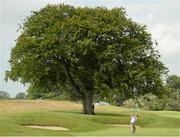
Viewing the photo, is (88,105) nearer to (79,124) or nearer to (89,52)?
(89,52)

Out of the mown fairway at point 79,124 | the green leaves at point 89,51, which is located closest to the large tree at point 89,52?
the green leaves at point 89,51

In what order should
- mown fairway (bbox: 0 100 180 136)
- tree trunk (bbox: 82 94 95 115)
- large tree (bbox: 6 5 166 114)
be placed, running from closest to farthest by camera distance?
mown fairway (bbox: 0 100 180 136), large tree (bbox: 6 5 166 114), tree trunk (bbox: 82 94 95 115)

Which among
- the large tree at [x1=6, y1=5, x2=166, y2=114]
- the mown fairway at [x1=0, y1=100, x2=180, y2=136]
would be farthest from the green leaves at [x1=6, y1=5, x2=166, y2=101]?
the mown fairway at [x1=0, y1=100, x2=180, y2=136]

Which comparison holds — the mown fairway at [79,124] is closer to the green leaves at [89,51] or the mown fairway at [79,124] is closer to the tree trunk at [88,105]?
the green leaves at [89,51]

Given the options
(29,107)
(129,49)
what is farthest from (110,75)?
(29,107)

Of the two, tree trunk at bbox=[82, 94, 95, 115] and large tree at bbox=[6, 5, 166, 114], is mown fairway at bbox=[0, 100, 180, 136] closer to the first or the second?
large tree at bbox=[6, 5, 166, 114]

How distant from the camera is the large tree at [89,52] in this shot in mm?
64188

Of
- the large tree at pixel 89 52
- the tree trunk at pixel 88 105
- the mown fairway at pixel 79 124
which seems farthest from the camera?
the tree trunk at pixel 88 105

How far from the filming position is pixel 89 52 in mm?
64562

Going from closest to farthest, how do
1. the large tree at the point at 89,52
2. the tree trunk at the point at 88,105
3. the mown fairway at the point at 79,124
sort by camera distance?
the mown fairway at the point at 79,124 → the large tree at the point at 89,52 → the tree trunk at the point at 88,105

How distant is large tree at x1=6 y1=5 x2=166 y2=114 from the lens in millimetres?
64188

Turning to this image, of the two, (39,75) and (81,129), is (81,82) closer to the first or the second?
(39,75)

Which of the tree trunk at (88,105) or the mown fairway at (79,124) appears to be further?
the tree trunk at (88,105)

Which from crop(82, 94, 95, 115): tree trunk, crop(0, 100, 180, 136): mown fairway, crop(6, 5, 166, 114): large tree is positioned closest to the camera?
crop(0, 100, 180, 136): mown fairway
